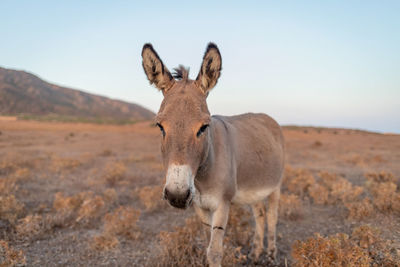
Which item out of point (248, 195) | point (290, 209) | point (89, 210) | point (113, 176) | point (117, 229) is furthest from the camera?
point (113, 176)

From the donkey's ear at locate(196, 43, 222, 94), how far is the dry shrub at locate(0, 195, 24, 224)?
543 cm

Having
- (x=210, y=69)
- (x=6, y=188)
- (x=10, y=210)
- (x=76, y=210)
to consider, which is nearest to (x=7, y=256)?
(x=10, y=210)

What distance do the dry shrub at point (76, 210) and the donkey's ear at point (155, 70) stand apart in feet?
14.2

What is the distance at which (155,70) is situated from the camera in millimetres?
2941

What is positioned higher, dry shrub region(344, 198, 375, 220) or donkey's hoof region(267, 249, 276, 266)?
dry shrub region(344, 198, 375, 220)

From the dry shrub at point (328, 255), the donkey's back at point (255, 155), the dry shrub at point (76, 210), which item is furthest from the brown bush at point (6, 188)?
the dry shrub at point (328, 255)

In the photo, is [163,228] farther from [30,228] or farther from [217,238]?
[217,238]

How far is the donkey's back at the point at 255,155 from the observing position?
3574 millimetres

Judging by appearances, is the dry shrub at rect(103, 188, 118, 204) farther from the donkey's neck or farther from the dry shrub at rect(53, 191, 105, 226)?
the donkey's neck

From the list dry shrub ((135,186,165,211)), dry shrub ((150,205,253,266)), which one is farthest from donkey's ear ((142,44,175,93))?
dry shrub ((135,186,165,211))

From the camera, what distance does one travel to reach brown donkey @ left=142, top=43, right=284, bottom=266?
219cm

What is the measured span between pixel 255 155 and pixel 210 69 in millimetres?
1778

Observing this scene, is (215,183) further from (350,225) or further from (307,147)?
(307,147)

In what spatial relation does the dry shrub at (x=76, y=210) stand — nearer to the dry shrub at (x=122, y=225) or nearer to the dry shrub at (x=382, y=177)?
the dry shrub at (x=122, y=225)
